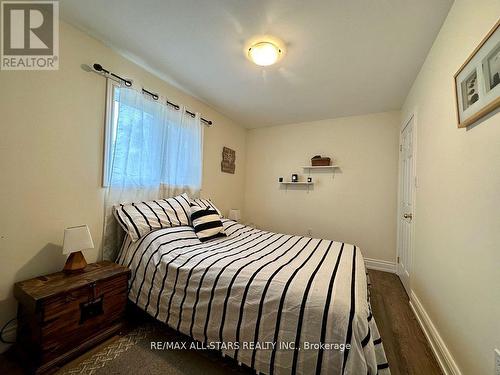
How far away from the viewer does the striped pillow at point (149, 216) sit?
1.82 metres

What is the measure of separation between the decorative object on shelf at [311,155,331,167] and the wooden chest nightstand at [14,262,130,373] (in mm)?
3071

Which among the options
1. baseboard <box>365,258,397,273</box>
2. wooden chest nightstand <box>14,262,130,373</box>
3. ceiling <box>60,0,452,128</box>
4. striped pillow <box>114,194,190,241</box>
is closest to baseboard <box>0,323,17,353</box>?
wooden chest nightstand <box>14,262,130,373</box>

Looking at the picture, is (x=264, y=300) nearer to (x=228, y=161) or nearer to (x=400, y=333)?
(x=400, y=333)

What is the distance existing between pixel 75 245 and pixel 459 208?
257cm

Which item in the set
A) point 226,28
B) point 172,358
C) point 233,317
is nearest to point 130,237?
point 172,358

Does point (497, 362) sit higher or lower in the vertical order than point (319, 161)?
lower

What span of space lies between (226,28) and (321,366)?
90.4 inches

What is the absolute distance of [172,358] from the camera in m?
1.34

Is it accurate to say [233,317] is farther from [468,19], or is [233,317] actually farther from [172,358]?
[468,19]

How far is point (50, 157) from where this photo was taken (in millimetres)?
1542

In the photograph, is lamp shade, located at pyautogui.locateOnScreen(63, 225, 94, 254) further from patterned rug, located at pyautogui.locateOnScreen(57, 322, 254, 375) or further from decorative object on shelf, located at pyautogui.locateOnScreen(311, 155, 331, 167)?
decorative object on shelf, located at pyautogui.locateOnScreen(311, 155, 331, 167)

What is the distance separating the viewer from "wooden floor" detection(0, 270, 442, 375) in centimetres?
127

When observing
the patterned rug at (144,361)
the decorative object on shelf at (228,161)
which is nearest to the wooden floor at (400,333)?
the patterned rug at (144,361)

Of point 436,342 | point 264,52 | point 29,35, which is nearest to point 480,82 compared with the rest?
point 264,52
